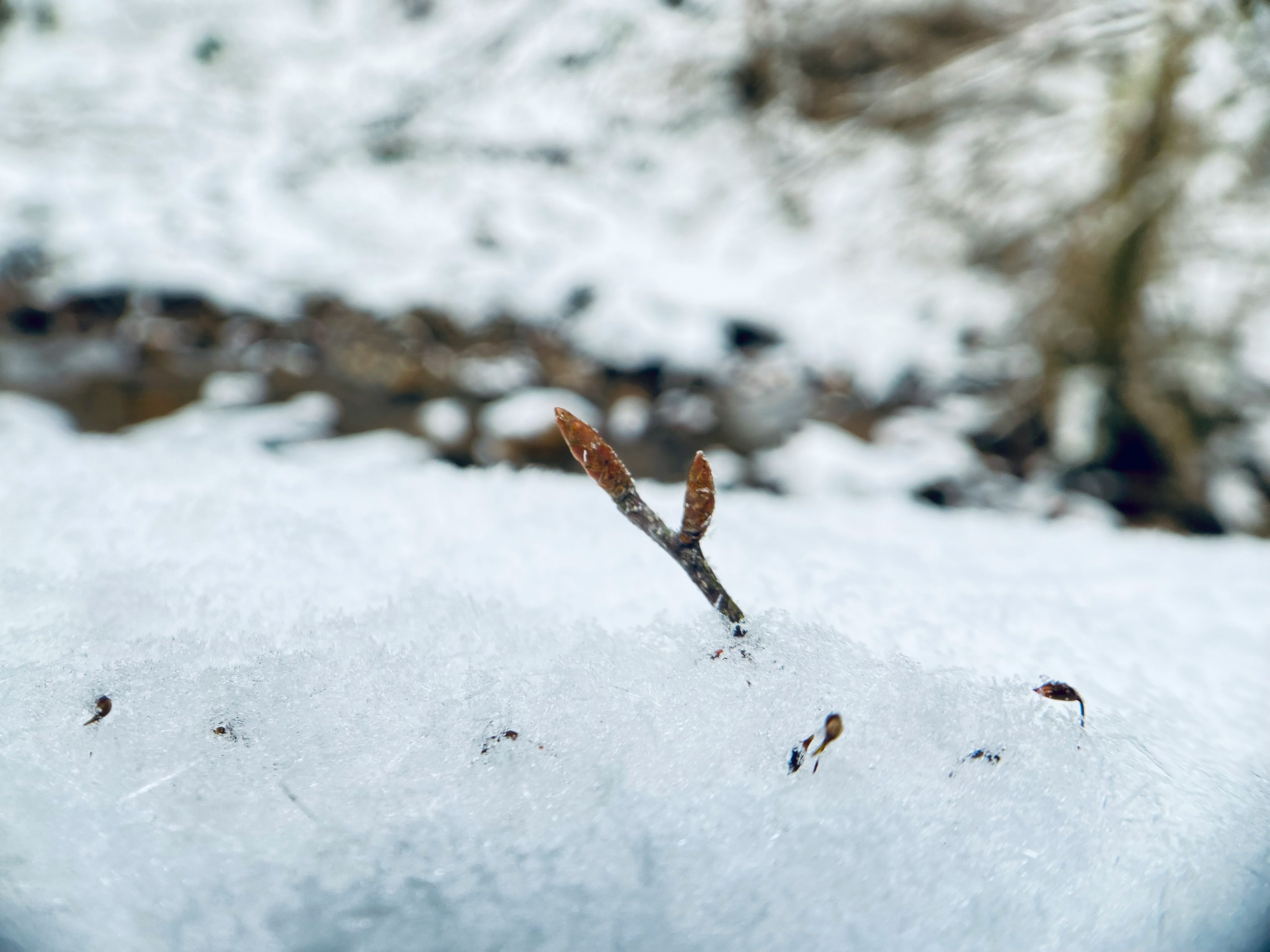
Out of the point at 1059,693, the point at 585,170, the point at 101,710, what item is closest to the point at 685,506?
the point at 1059,693

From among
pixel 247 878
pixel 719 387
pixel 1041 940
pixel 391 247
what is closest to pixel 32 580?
pixel 247 878

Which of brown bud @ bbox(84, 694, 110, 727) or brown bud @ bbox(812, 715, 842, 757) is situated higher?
brown bud @ bbox(84, 694, 110, 727)

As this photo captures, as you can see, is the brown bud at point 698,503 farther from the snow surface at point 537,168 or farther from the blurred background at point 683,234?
the snow surface at point 537,168

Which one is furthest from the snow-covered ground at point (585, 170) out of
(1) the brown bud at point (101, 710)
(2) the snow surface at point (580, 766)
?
(1) the brown bud at point (101, 710)

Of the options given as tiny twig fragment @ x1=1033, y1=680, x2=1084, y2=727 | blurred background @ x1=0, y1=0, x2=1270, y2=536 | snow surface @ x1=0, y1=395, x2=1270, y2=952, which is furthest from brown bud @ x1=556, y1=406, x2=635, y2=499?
blurred background @ x1=0, y1=0, x2=1270, y2=536

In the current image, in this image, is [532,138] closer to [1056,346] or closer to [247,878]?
[1056,346]

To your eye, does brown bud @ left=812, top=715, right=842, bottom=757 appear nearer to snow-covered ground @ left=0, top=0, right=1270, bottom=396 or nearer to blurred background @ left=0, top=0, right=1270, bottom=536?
blurred background @ left=0, top=0, right=1270, bottom=536

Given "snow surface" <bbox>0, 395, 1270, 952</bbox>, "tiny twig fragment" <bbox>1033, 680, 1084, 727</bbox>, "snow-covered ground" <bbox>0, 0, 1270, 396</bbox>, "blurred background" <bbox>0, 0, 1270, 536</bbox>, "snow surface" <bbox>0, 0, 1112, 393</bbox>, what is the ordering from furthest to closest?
"snow surface" <bbox>0, 0, 1112, 393</bbox> < "snow-covered ground" <bbox>0, 0, 1270, 396</bbox> < "blurred background" <bbox>0, 0, 1270, 536</bbox> < "tiny twig fragment" <bbox>1033, 680, 1084, 727</bbox> < "snow surface" <bbox>0, 395, 1270, 952</bbox>

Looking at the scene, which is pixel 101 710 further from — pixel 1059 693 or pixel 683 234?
pixel 683 234
